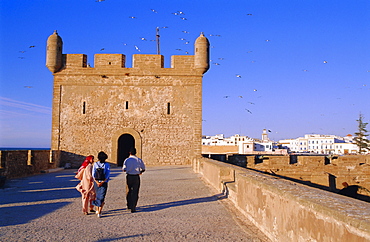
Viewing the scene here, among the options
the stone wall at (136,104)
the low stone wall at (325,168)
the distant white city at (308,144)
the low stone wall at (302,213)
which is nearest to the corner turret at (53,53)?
the stone wall at (136,104)

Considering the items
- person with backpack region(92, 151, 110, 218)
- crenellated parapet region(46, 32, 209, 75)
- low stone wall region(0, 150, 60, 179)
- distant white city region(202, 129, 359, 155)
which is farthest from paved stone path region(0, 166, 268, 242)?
distant white city region(202, 129, 359, 155)

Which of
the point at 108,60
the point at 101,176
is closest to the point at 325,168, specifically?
the point at 108,60

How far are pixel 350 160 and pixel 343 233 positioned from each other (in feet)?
53.9

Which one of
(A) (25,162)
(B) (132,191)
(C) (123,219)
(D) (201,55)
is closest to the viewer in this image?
(C) (123,219)

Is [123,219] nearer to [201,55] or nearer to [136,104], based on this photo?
[136,104]

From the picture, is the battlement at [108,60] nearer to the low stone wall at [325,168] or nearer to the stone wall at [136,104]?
the stone wall at [136,104]

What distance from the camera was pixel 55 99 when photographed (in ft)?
71.6

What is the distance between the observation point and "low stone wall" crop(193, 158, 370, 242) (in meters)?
3.08

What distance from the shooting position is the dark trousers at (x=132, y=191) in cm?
731

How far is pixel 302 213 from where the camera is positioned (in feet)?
13.1

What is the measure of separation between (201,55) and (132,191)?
1515cm

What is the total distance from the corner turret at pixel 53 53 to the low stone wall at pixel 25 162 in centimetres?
472

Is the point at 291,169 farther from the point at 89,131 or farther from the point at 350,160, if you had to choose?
the point at 89,131

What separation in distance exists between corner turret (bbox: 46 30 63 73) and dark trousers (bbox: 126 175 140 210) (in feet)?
50.8
